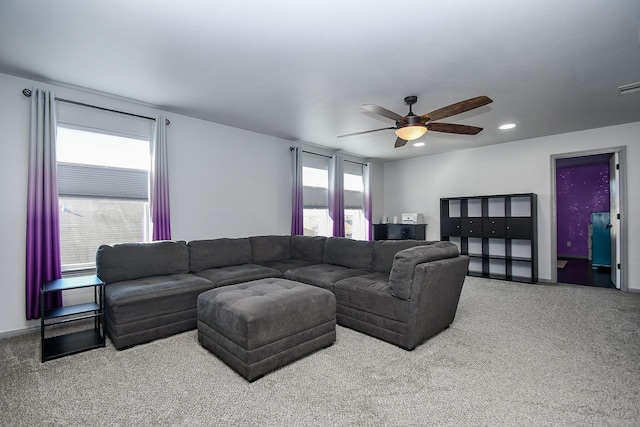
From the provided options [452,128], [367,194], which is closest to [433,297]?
[452,128]

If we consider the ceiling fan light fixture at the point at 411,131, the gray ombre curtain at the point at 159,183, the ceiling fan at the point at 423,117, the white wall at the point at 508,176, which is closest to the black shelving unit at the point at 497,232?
the white wall at the point at 508,176

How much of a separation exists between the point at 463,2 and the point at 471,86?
4.62 ft

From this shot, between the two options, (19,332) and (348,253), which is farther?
(348,253)

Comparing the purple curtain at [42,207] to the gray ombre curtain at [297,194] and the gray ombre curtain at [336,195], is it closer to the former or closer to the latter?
the gray ombre curtain at [297,194]

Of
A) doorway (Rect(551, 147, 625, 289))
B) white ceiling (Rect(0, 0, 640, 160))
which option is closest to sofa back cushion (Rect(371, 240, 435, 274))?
white ceiling (Rect(0, 0, 640, 160))

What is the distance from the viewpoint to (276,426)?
1.65m

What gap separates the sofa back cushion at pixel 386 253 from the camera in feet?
11.6

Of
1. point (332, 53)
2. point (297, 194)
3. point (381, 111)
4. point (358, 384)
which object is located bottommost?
point (358, 384)

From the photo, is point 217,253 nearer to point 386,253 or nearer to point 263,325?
point 263,325

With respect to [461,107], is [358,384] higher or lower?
lower

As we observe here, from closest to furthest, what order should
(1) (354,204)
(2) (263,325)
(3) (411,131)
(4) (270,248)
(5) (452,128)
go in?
(2) (263,325)
(3) (411,131)
(5) (452,128)
(4) (270,248)
(1) (354,204)

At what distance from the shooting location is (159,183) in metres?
3.69

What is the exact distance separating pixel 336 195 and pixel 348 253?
2.17m

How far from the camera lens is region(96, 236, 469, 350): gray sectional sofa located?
2.59m
